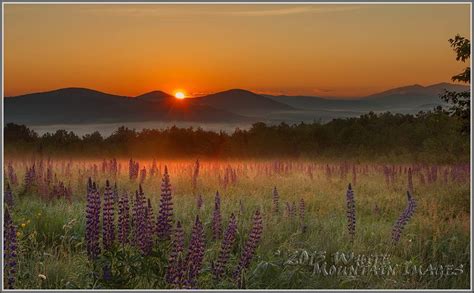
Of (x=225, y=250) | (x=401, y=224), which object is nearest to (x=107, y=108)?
(x=225, y=250)

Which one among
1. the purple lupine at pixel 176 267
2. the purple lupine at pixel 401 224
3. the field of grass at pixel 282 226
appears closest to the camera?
the purple lupine at pixel 176 267

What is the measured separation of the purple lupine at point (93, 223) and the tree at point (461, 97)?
17.9 feet

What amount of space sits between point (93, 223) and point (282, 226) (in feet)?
10.9

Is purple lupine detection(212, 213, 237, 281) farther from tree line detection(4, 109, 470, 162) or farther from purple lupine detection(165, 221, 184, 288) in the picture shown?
tree line detection(4, 109, 470, 162)

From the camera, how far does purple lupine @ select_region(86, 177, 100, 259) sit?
695 centimetres

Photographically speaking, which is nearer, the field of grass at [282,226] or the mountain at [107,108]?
the field of grass at [282,226]

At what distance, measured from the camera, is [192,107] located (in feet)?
32.4

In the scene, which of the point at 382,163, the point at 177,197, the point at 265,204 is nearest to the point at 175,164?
the point at 177,197

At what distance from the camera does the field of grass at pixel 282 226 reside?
292 inches

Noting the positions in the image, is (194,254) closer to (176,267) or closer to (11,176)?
(176,267)

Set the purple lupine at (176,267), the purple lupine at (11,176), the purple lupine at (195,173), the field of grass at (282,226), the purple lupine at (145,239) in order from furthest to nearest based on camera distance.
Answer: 1. the purple lupine at (11,176)
2. the purple lupine at (195,173)
3. the field of grass at (282,226)
4. the purple lupine at (145,239)
5. the purple lupine at (176,267)

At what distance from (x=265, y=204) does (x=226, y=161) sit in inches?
38.0

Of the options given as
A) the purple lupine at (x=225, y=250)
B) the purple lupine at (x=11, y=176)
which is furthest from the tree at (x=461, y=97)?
the purple lupine at (x=11, y=176)

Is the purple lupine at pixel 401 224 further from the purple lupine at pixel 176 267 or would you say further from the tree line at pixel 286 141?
the purple lupine at pixel 176 267
